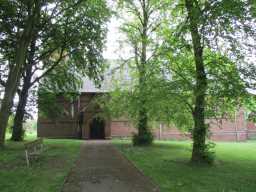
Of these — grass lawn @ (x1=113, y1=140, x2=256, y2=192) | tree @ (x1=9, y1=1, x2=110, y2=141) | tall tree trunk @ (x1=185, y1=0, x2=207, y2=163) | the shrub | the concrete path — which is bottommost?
grass lawn @ (x1=113, y1=140, x2=256, y2=192)

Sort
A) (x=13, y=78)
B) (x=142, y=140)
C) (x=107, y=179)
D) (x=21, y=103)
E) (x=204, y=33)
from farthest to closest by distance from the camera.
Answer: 1. (x=21, y=103)
2. (x=142, y=140)
3. (x=13, y=78)
4. (x=204, y=33)
5. (x=107, y=179)

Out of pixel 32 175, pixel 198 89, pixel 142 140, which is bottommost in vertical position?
pixel 32 175

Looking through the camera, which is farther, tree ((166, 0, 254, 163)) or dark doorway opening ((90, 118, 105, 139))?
dark doorway opening ((90, 118, 105, 139))

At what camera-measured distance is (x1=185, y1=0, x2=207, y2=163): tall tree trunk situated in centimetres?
1134

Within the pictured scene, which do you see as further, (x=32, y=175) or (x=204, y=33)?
(x=204, y=33)

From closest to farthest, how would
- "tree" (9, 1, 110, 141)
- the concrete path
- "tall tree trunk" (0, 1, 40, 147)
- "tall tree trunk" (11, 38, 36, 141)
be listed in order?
the concrete path → "tall tree trunk" (0, 1, 40, 147) → "tree" (9, 1, 110, 141) → "tall tree trunk" (11, 38, 36, 141)

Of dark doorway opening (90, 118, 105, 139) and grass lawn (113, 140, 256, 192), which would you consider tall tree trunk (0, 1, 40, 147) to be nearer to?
grass lawn (113, 140, 256, 192)

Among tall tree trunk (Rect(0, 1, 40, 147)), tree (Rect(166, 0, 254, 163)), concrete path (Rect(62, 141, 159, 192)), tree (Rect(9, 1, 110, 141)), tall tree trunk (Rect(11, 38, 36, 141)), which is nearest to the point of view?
concrete path (Rect(62, 141, 159, 192))

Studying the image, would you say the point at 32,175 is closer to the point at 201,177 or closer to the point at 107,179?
the point at 107,179

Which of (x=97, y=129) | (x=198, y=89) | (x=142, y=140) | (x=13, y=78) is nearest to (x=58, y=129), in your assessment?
(x=97, y=129)

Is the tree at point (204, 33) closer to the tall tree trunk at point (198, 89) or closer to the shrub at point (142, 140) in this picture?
the tall tree trunk at point (198, 89)

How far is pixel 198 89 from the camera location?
1153 centimetres

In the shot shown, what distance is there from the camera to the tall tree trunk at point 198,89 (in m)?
11.3

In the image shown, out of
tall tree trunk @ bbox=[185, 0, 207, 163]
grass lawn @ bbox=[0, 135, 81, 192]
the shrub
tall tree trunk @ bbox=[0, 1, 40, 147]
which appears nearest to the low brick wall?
the shrub
